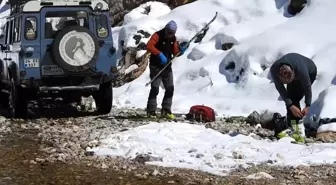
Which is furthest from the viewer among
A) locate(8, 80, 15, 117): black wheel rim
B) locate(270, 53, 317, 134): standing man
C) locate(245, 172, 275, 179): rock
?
locate(8, 80, 15, 117): black wheel rim

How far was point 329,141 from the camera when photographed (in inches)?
317

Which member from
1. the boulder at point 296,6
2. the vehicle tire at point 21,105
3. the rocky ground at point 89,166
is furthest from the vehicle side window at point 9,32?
the boulder at point 296,6

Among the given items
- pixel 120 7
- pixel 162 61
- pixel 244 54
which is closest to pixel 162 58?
A: pixel 162 61

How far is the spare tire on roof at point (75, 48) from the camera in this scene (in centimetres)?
1069

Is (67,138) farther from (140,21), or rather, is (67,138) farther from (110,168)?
(140,21)

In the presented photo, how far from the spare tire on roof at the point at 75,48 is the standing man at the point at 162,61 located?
41.7 inches

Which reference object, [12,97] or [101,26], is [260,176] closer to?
[101,26]

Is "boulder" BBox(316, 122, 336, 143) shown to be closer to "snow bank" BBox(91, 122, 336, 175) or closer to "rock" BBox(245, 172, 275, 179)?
"snow bank" BBox(91, 122, 336, 175)

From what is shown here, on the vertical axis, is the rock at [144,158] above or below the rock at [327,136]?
below

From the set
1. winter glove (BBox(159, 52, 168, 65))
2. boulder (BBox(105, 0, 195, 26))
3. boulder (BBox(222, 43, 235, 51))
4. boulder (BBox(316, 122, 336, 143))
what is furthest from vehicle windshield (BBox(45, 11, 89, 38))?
boulder (BBox(105, 0, 195, 26))

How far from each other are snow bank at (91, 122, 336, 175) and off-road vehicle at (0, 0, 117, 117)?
2.72m

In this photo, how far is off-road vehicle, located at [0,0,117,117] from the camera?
10.8 metres

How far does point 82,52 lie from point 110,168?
14.3 ft

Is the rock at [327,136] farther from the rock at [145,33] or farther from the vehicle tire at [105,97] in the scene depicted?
the rock at [145,33]
